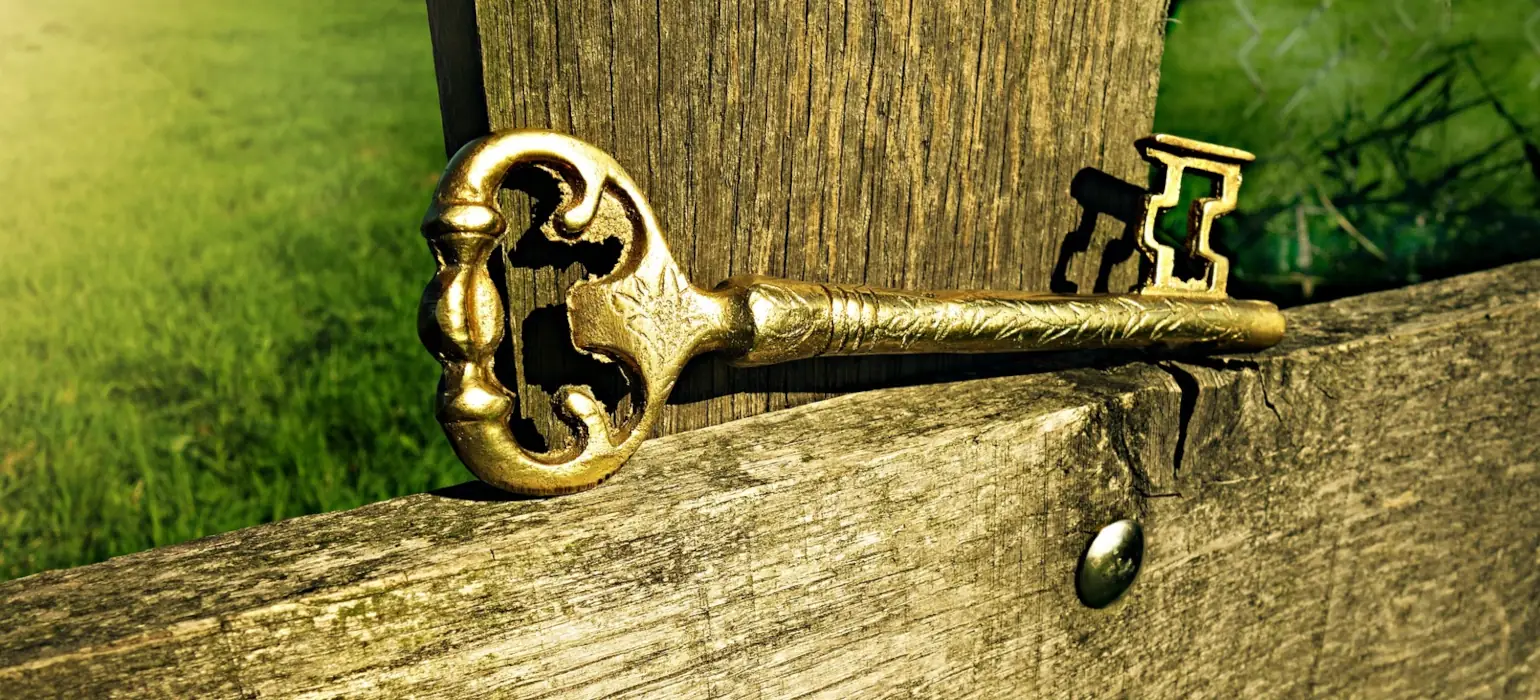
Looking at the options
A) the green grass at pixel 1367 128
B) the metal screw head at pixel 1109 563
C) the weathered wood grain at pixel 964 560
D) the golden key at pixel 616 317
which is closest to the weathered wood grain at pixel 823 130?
the golden key at pixel 616 317

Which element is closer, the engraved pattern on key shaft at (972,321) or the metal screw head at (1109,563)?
the engraved pattern on key shaft at (972,321)

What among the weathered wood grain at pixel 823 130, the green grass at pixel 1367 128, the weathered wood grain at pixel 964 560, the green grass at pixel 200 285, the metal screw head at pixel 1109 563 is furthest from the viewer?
the green grass at pixel 200 285

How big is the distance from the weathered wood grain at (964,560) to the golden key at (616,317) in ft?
0.28

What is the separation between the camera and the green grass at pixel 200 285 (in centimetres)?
314

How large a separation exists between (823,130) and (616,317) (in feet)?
1.34

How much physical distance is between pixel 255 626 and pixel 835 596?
690mm

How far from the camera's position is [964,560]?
1.43m

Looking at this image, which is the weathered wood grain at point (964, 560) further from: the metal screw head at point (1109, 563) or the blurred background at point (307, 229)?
the blurred background at point (307, 229)


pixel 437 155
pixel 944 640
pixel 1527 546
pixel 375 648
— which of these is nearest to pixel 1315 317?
pixel 1527 546

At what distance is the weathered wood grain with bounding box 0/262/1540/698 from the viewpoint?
1019 millimetres

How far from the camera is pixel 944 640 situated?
4.75ft

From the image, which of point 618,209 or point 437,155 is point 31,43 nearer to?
point 437,155

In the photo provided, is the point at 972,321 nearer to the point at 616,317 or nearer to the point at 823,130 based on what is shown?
the point at 823,130

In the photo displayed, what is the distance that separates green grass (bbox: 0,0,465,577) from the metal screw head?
2274 millimetres
